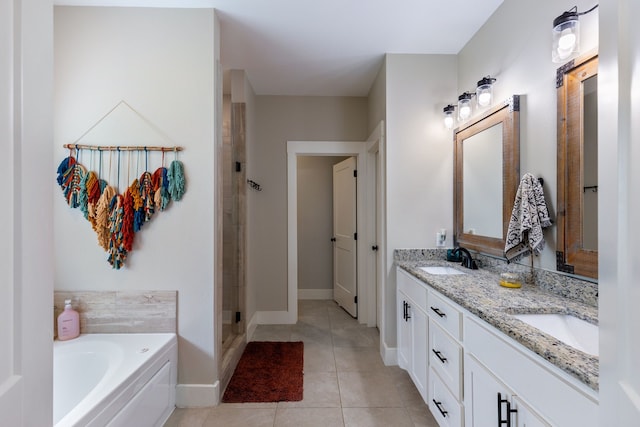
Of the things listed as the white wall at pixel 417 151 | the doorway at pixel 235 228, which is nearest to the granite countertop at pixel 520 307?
the white wall at pixel 417 151

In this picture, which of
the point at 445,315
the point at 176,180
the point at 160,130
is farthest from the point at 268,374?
the point at 160,130

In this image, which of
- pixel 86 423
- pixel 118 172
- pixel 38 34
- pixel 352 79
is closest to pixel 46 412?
pixel 86 423

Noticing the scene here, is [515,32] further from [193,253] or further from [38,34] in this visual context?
[193,253]

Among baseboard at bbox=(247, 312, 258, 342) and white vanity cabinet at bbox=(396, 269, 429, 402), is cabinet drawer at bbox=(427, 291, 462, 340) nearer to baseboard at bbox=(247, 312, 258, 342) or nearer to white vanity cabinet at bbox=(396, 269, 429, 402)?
white vanity cabinet at bbox=(396, 269, 429, 402)

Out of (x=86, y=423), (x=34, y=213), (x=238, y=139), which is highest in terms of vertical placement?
(x=238, y=139)

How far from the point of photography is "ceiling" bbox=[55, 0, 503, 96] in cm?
200

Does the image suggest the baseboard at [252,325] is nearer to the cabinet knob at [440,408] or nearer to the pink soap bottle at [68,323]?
the pink soap bottle at [68,323]

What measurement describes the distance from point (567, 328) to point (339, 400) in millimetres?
1468

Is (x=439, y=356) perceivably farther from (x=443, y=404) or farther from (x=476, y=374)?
(x=476, y=374)

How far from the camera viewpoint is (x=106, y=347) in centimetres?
187

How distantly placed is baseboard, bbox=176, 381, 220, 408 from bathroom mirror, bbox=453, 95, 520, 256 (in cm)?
212

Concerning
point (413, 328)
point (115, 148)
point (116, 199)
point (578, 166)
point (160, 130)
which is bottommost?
point (413, 328)

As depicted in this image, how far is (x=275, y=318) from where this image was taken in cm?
352

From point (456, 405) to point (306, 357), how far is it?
1.48 meters
